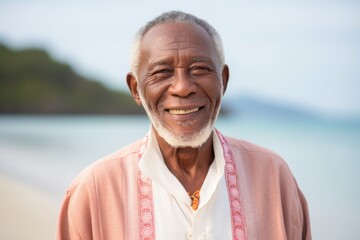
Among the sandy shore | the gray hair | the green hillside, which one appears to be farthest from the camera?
the green hillside

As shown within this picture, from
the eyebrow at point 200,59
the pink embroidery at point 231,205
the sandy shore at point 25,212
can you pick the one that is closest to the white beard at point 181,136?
the pink embroidery at point 231,205

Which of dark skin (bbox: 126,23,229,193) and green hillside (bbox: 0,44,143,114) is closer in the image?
dark skin (bbox: 126,23,229,193)

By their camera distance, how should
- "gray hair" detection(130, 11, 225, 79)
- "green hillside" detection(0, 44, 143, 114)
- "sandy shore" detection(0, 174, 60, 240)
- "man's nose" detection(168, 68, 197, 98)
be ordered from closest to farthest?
"man's nose" detection(168, 68, 197, 98)
"gray hair" detection(130, 11, 225, 79)
"sandy shore" detection(0, 174, 60, 240)
"green hillside" detection(0, 44, 143, 114)

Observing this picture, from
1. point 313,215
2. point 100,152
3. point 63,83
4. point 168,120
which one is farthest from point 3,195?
point 168,120

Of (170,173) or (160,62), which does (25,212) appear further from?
(160,62)

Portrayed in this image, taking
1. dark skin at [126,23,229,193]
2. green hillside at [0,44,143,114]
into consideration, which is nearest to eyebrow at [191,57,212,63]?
dark skin at [126,23,229,193]

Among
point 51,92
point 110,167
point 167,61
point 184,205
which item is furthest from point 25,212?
point 167,61

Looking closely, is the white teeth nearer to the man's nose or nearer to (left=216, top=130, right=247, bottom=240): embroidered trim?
the man's nose

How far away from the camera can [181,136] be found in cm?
178

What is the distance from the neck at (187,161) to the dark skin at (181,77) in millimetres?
22

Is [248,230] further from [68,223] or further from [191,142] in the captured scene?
[68,223]

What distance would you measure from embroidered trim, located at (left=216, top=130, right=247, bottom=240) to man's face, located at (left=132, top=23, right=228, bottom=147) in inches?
5.5

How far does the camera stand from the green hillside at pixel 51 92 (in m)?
5.81

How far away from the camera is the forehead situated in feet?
5.74
